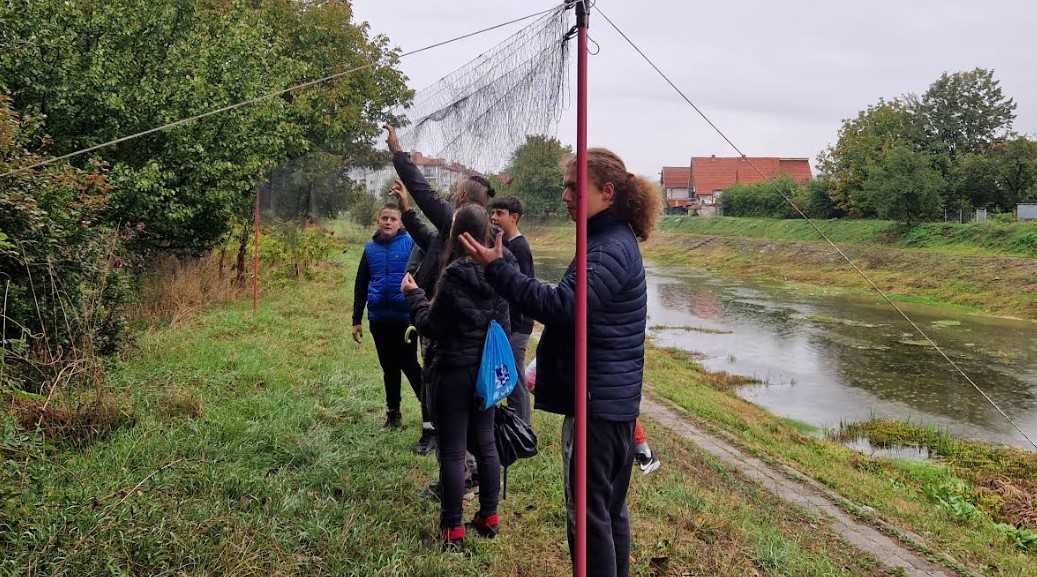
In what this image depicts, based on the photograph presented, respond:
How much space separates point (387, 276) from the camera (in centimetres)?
464

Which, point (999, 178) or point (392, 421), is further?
point (999, 178)

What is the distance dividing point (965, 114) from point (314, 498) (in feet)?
138

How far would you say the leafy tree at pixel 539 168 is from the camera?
9.32ft

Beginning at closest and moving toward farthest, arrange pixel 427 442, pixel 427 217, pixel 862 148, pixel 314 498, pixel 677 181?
1. pixel 314 498
2. pixel 427 217
3. pixel 427 442
4. pixel 862 148
5. pixel 677 181

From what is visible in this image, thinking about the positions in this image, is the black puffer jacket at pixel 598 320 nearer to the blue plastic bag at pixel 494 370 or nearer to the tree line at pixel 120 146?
the blue plastic bag at pixel 494 370

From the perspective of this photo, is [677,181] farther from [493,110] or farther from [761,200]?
[493,110]

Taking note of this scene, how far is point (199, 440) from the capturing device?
3.95m

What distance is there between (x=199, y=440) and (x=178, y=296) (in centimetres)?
641

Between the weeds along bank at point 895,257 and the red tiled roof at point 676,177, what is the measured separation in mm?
31760

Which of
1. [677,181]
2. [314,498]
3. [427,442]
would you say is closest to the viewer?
[314,498]

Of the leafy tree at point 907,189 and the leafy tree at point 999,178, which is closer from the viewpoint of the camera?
the leafy tree at point 907,189

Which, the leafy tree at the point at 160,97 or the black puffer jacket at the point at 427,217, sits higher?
the leafy tree at the point at 160,97

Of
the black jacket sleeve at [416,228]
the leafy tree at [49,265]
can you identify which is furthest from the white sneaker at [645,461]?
the leafy tree at [49,265]

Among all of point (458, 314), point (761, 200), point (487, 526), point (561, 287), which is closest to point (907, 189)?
point (761, 200)
